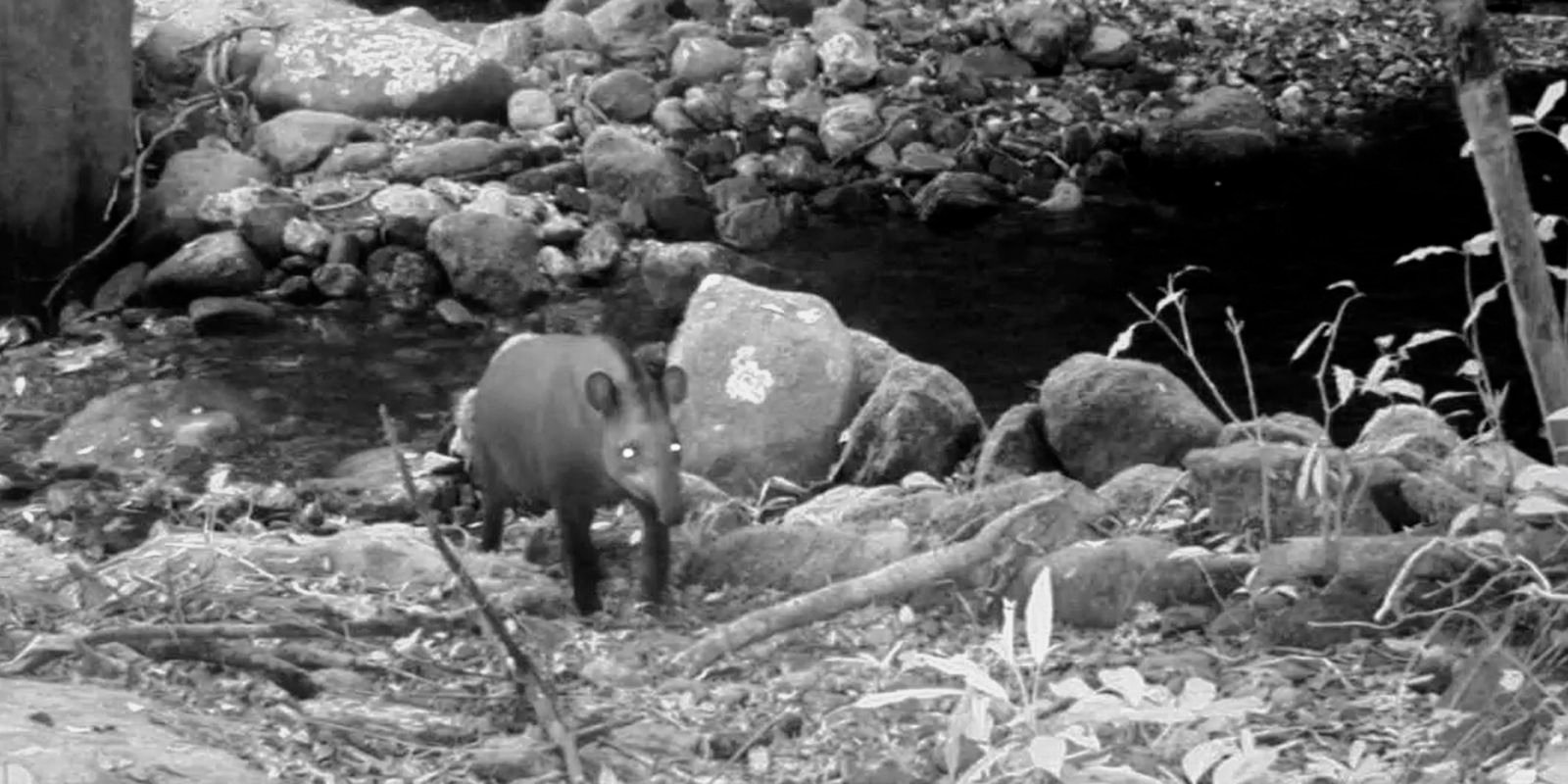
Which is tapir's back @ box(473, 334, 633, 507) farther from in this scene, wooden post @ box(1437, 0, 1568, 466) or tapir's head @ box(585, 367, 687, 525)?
wooden post @ box(1437, 0, 1568, 466)

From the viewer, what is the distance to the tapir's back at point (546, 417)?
561 centimetres

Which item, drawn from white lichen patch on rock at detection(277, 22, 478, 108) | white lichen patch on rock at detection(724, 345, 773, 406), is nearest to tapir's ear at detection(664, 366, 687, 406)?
white lichen patch on rock at detection(724, 345, 773, 406)

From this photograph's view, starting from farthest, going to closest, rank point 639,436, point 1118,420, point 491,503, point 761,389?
point 761,389, point 1118,420, point 491,503, point 639,436

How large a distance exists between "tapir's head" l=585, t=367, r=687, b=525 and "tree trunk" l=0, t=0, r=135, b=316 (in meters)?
7.05

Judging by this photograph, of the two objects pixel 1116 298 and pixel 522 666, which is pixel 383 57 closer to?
pixel 1116 298

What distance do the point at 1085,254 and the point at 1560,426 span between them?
7941 millimetres

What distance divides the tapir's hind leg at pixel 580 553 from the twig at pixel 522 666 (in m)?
1.06

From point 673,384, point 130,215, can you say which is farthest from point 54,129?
point 673,384

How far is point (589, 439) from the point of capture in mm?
5621

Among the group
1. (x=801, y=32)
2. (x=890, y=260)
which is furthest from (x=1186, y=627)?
(x=801, y=32)

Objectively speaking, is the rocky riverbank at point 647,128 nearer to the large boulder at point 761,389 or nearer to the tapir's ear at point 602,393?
the large boulder at point 761,389

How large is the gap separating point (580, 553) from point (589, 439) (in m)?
0.31

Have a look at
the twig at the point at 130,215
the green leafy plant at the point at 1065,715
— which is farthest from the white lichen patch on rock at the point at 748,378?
the green leafy plant at the point at 1065,715

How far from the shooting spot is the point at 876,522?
20.1 ft
